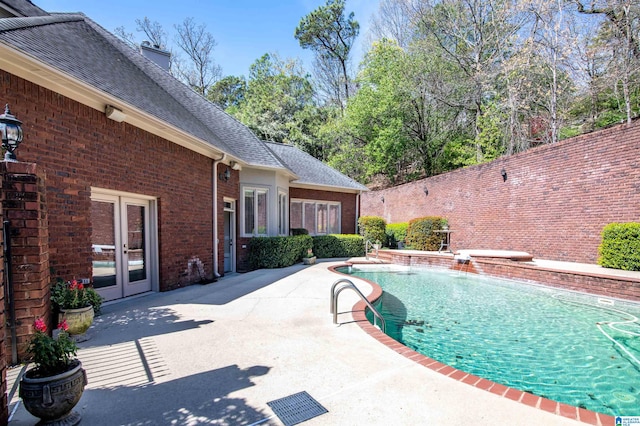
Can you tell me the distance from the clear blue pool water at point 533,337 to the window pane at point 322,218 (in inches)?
312

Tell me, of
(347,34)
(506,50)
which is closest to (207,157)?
(506,50)

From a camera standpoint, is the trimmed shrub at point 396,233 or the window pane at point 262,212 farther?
the trimmed shrub at point 396,233

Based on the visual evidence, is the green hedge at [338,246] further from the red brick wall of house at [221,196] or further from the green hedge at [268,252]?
the red brick wall of house at [221,196]

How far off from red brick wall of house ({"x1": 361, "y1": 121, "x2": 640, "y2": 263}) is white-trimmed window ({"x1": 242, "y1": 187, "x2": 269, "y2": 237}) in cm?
954

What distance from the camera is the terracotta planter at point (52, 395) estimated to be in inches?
93.3

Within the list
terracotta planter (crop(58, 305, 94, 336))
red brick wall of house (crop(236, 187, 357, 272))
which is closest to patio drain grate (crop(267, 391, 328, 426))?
terracotta planter (crop(58, 305, 94, 336))

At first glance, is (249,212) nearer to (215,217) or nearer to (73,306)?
(215,217)

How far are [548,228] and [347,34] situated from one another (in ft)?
95.3

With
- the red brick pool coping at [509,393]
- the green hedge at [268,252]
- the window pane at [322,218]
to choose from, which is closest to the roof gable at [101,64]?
the green hedge at [268,252]

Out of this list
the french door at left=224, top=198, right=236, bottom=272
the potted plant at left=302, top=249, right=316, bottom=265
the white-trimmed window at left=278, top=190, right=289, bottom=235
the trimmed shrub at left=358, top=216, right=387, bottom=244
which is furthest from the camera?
the trimmed shrub at left=358, top=216, right=387, bottom=244

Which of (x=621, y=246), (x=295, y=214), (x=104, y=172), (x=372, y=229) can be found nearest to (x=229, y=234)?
(x=295, y=214)

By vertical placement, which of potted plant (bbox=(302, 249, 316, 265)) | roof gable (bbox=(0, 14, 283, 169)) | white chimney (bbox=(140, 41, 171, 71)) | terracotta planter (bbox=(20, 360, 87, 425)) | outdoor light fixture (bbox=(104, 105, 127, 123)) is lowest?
potted plant (bbox=(302, 249, 316, 265))

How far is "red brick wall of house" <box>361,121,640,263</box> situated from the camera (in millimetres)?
9008

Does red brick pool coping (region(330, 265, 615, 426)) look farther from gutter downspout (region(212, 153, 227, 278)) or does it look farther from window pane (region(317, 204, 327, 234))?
window pane (region(317, 204, 327, 234))
